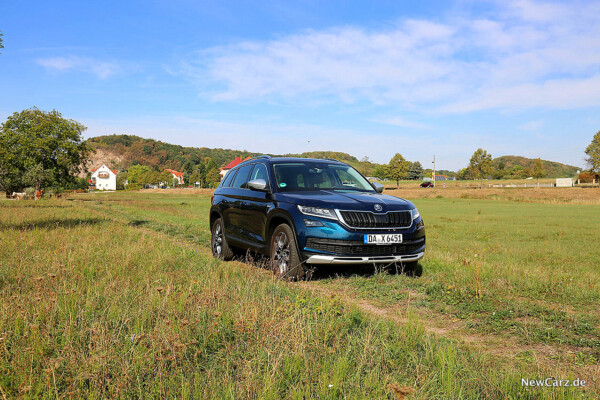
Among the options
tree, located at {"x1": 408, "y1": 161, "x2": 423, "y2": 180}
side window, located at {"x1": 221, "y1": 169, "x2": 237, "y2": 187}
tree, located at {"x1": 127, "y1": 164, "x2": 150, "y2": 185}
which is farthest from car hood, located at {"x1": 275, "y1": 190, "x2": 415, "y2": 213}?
tree, located at {"x1": 127, "y1": 164, "x2": 150, "y2": 185}

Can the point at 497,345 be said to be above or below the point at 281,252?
below

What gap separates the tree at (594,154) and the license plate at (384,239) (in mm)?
94388

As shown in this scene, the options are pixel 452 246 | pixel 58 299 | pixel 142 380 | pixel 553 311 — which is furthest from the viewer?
pixel 452 246

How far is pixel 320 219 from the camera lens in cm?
631

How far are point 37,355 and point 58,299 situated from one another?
4.98 feet

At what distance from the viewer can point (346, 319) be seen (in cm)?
426

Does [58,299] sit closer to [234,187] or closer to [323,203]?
[323,203]

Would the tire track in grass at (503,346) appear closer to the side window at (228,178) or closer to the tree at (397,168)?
the side window at (228,178)

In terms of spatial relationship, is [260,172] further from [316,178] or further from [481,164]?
[481,164]

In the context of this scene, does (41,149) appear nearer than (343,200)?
No

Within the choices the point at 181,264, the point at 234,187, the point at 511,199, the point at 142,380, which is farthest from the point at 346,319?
the point at 511,199

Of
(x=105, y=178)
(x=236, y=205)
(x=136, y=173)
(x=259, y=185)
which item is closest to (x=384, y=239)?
(x=259, y=185)

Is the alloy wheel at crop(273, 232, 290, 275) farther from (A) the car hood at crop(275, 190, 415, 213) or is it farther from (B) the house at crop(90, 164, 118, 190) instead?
(B) the house at crop(90, 164, 118, 190)

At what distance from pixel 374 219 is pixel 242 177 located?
357 centimetres
